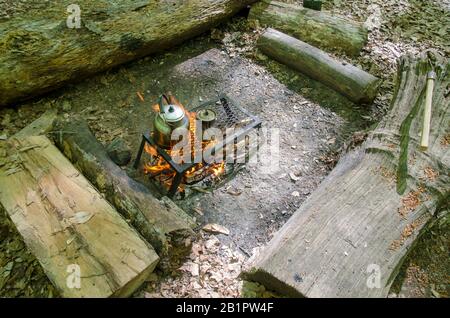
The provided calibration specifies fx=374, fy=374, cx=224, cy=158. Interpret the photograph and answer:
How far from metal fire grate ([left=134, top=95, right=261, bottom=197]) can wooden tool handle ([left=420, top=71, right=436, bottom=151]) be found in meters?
1.60

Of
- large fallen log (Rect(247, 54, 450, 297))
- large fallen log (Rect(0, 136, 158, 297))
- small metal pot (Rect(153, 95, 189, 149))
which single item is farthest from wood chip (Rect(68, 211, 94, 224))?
large fallen log (Rect(247, 54, 450, 297))

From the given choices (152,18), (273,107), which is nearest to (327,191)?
(273,107)

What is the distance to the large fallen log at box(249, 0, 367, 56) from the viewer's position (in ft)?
17.9

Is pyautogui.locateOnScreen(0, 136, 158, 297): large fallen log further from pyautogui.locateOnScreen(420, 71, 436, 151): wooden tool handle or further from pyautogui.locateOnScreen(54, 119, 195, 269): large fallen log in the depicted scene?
pyautogui.locateOnScreen(420, 71, 436, 151): wooden tool handle

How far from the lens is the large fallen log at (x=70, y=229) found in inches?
109

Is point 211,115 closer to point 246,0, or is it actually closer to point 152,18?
point 152,18

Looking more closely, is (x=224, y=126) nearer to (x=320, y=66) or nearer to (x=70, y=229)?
(x=320, y=66)

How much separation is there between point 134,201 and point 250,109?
2188mm

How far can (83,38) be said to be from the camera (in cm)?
440

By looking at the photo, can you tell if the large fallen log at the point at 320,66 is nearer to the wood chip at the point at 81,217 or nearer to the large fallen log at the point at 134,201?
the large fallen log at the point at 134,201

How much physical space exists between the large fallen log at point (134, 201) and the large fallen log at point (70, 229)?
4.4 inches

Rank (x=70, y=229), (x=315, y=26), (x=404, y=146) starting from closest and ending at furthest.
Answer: (x=70, y=229)
(x=404, y=146)
(x=315, y=26)

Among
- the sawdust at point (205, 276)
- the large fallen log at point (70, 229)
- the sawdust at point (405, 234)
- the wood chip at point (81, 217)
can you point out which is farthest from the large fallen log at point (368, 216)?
the wood chip at point (81, 217)

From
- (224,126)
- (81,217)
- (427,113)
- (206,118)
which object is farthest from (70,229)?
(427,113)
